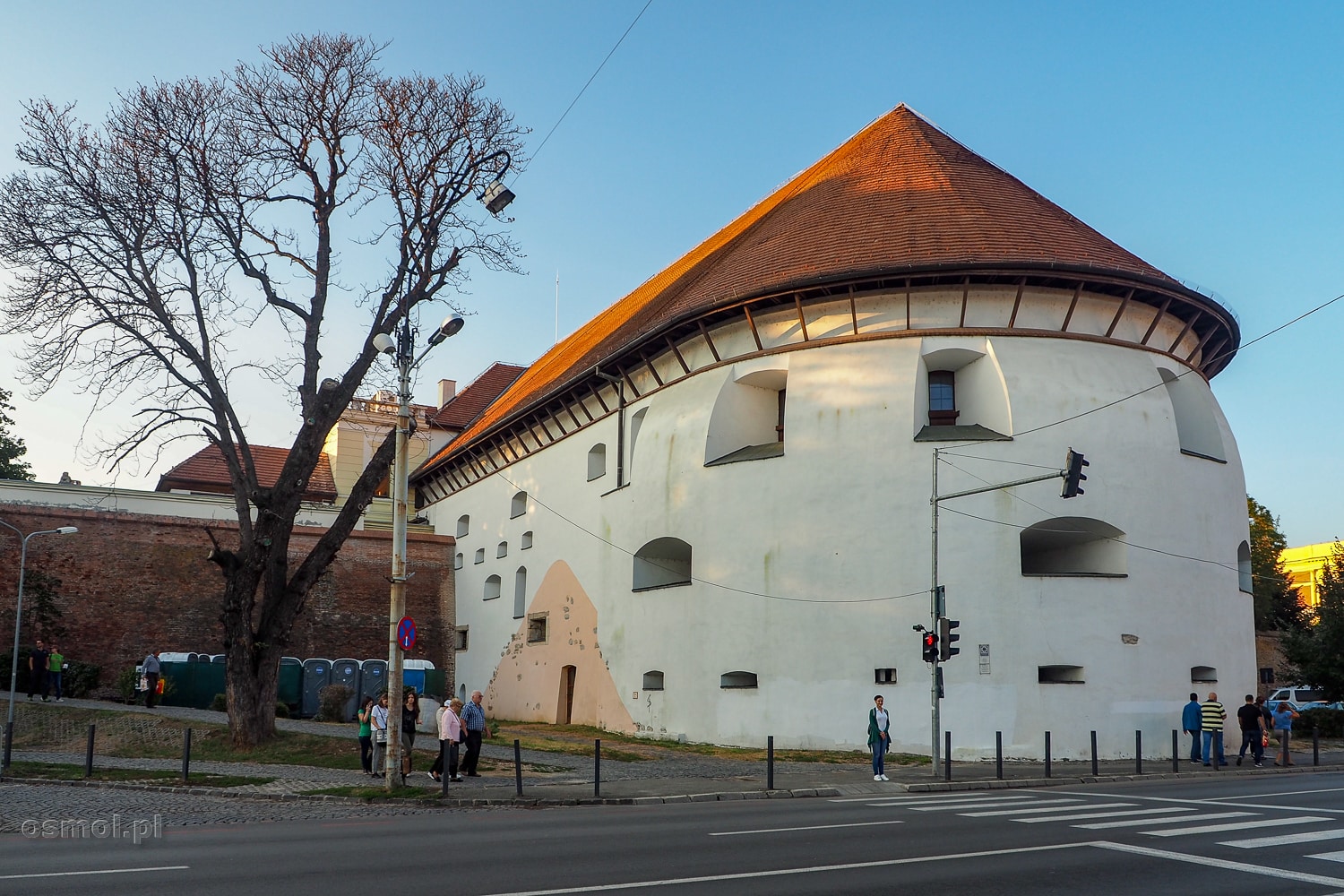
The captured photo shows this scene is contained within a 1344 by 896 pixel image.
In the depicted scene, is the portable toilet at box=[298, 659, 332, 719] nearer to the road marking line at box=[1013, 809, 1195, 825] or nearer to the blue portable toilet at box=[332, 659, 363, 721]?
the blue portable toilet at box=[332, 659, 363, 721]

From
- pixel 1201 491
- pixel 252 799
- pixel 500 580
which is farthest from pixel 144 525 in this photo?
pixel 1201 491

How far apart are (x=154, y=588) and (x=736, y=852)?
34174mm

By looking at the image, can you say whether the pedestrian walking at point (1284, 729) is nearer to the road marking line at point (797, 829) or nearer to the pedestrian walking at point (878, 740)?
the pedestrian walking at point (878, 740)

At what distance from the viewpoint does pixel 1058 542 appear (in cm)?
2708

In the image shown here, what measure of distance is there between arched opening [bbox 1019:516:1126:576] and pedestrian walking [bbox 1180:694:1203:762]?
124 inches

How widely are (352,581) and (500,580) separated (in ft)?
20.4

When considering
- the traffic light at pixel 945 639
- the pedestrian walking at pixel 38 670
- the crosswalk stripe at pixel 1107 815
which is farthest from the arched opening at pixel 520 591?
the crosswalk stripe at pixel 1107 815

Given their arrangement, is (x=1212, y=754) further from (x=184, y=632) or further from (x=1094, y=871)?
(x=184, y=632)

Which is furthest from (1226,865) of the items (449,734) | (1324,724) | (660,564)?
(1324,724)

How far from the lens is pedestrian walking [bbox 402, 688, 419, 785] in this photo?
18.4 meters

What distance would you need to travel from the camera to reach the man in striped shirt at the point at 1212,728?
23.0m

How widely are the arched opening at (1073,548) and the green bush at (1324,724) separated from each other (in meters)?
14.7

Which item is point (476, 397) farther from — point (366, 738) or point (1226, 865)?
point (1226, 865)

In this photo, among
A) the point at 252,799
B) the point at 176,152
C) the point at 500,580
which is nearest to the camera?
the point at 252,799
